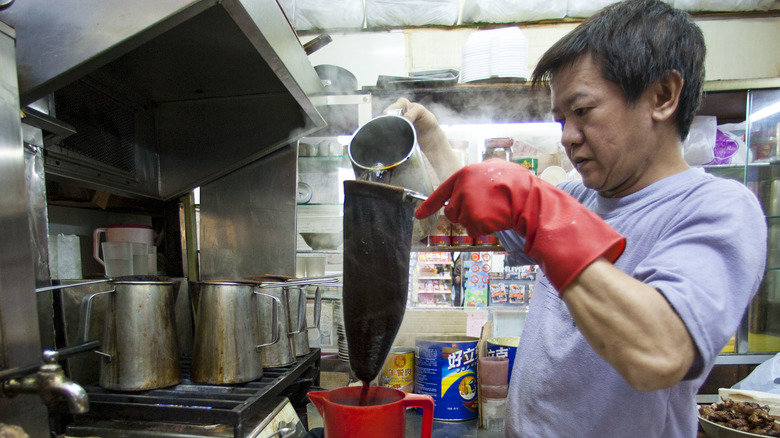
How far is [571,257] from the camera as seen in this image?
0.63 metres

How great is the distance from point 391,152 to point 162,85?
1128 mm

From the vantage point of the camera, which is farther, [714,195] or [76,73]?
[76,73]

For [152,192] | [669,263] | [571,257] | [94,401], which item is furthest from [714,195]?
[152,192]

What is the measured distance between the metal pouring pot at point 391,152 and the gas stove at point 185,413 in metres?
0.66

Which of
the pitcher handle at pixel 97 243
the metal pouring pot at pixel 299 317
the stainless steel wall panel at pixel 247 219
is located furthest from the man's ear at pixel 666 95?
the pitcher handle at pixel 97 243

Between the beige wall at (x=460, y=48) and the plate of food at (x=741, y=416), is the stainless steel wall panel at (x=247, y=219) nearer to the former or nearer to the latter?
the beige wall at (x=460, y=48)

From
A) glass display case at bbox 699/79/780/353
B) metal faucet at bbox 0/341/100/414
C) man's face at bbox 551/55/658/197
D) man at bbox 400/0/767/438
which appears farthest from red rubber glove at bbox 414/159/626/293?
glass display case at bbox 699/79/780/353

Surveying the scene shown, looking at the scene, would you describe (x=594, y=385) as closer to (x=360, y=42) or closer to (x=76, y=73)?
(x=76, y=73)

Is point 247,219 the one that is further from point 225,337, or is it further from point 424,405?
point 424,405

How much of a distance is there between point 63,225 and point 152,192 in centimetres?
33

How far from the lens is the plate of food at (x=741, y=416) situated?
1.54 m

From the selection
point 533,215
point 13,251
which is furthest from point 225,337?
point 533,215

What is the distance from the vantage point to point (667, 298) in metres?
0.61

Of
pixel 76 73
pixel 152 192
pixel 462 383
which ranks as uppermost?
pixel 76 73
